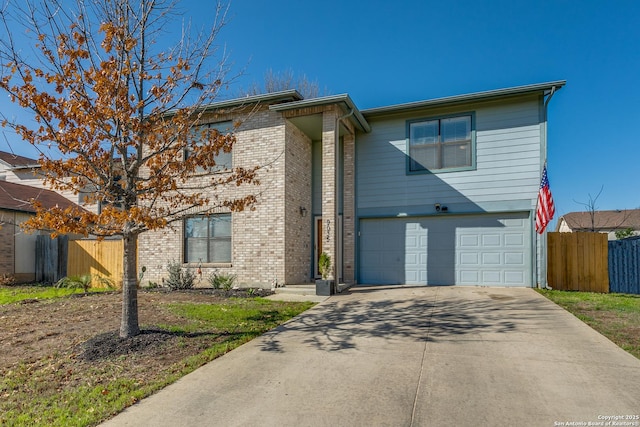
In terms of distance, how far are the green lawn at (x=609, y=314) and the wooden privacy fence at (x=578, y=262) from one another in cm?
127

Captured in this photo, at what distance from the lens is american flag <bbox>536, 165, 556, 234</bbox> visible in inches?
377

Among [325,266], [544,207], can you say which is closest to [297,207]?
[325,266]

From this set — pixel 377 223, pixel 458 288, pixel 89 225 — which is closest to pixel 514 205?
pixel 458 288

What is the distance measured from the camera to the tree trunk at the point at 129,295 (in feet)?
17.8

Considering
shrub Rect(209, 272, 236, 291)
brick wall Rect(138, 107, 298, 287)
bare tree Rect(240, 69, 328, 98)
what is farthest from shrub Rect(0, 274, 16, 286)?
bare tree Rect(240, 69, 328, 98)

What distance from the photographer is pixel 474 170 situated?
1104cm

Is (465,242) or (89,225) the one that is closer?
(89,225)

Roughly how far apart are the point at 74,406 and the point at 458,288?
9381mm

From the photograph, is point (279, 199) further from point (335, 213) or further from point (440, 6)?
point (440, 6)

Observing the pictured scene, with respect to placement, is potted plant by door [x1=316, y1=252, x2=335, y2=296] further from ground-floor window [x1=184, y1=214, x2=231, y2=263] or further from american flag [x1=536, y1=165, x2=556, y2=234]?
american flag [x1=536, y1=165, x2=556, y2=234]

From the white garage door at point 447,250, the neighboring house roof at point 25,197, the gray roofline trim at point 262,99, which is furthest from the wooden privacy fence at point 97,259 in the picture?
the white garage door at point 447,250

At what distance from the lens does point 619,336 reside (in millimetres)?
5496

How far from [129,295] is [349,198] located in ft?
26.0

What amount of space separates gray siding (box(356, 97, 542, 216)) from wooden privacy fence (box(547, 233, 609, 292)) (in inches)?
63.6
